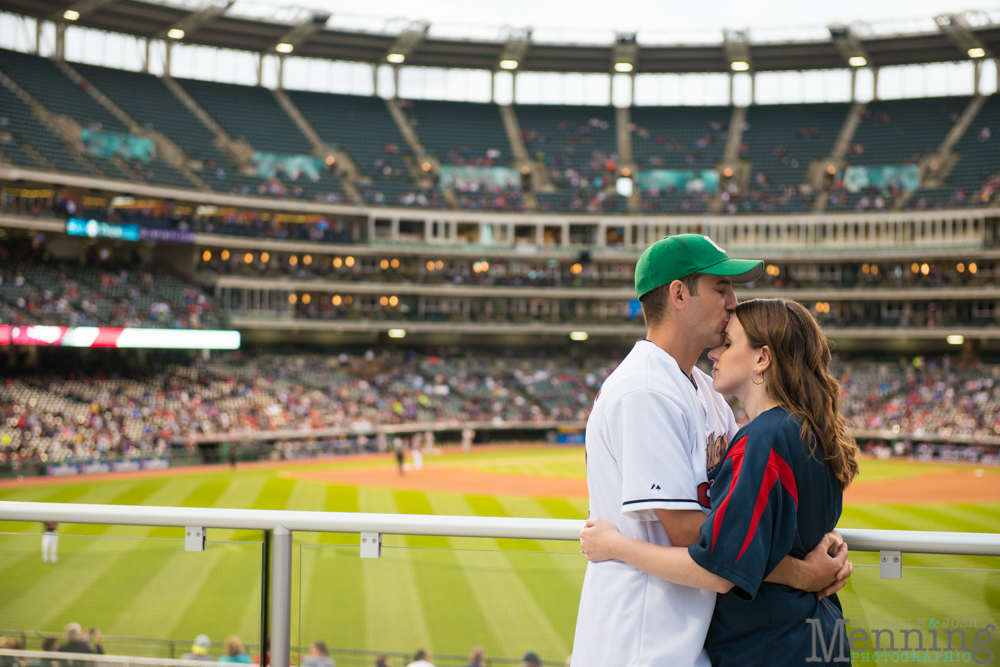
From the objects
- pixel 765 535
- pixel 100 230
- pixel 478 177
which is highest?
pixel 478 177

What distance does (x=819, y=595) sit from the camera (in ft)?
9.32

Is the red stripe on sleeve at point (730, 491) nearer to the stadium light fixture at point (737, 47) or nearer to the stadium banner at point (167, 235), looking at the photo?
the stadium banner at point (167, 235)

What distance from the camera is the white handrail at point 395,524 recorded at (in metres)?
3.02

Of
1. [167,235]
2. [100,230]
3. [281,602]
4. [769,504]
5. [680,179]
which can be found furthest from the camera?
[680,179]

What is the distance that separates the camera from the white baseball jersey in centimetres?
266

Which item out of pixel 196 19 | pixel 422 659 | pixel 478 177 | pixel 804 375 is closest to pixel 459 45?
pixel 478 177

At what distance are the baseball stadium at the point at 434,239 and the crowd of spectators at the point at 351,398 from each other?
0.22 m

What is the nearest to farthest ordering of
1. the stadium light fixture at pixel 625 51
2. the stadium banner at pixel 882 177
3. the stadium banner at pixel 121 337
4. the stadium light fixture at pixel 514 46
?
the stadium banner at pixel 121 337
the stadium banner at pixel 882 177
the stadium light fixture at pixel 514 46
the stadium light fixture at pixel 625 51

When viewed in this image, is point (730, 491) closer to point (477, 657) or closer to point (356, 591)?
point (477, 657)

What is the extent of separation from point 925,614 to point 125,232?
5054 cm

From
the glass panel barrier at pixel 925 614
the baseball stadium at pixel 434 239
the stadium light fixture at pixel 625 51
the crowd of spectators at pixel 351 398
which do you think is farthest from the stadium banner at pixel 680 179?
the glass panel barrier at pixel 925 614

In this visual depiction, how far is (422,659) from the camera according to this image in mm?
3453

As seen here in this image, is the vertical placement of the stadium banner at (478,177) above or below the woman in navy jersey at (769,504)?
above

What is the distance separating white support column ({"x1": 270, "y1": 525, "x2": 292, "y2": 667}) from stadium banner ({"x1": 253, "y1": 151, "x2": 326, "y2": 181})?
5835cm
